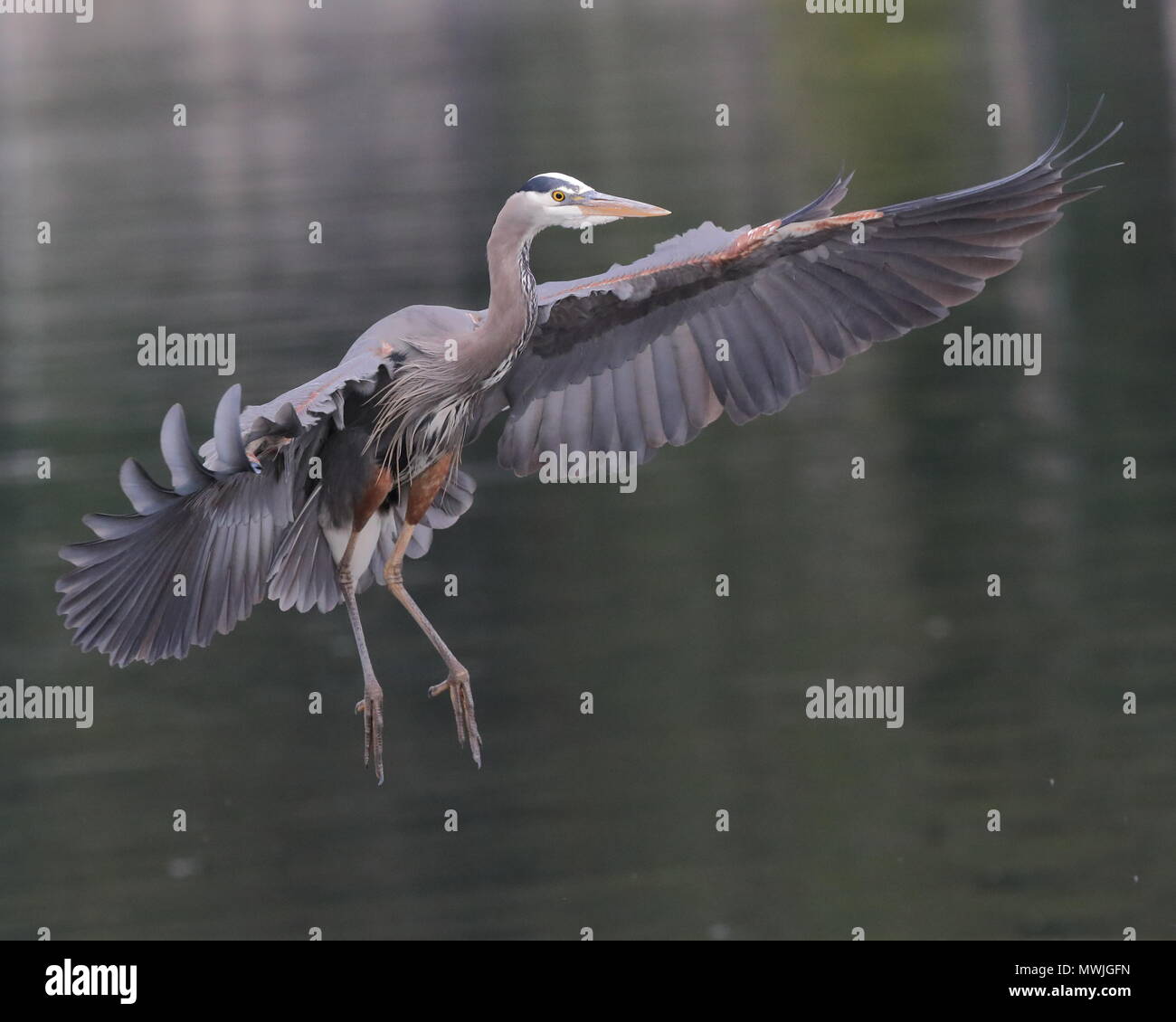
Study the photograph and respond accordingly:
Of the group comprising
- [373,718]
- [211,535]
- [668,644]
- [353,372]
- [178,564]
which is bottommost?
[373,718]

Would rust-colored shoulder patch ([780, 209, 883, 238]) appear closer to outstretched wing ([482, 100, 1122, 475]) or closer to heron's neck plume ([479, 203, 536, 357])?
outstretched wing ([482, 100, 1122, 475])

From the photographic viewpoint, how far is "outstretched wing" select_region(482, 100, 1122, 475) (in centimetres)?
780

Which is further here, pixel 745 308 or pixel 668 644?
pixel 668 644

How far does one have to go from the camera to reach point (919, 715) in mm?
9852

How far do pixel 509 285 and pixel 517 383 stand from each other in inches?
34.2

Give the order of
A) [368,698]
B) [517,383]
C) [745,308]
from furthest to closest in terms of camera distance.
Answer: [517,383]
[745,308]
[368,698]

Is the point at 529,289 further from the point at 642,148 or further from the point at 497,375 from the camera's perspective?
the point at 642,148

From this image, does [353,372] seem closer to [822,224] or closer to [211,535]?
[211,535]

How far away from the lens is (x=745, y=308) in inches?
321

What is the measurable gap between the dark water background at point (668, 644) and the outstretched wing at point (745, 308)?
1.88 metres

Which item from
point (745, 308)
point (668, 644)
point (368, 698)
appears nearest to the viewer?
point (368, 698)

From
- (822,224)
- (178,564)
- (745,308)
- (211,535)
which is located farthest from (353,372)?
(822,224)

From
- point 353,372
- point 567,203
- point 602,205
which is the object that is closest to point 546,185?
point 567,203

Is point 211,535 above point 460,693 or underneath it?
above
